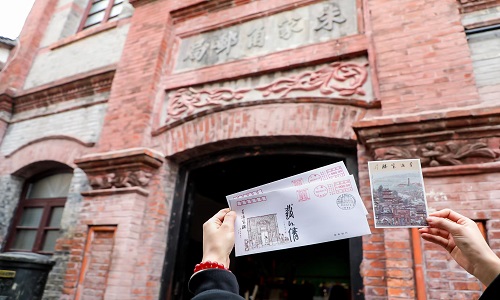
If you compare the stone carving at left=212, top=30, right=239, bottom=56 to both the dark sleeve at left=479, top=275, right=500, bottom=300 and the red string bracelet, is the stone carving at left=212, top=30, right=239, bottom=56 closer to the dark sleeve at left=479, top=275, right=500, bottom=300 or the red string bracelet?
the red string bracelet

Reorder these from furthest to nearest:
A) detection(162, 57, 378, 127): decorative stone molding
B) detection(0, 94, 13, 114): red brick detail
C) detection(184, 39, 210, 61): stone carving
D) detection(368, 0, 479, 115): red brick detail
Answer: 1. detection(0, 94, 13, 114): red brick detail
2. detection(184, 39, 210, 61): stone carving
3. detection(162, 57, 378, 127): decorative stone molding
4. detection(368, 0, 479, 115): red brick detail

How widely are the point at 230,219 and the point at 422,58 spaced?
2.47m

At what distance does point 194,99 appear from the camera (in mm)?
4039

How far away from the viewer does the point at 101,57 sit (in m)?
5.44

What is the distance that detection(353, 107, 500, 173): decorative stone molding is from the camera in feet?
7.77

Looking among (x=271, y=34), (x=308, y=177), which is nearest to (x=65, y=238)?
(x=271, y=34)

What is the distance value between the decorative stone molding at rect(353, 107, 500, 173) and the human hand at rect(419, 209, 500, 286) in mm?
1384

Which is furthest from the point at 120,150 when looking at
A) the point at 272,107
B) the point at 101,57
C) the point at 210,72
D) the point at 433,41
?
the point at 433,41

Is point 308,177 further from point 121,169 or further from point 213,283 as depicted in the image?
point 121,169

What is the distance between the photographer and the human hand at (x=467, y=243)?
1014 mm

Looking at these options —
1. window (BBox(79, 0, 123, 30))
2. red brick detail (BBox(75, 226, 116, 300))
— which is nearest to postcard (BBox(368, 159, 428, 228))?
red brick detail (BBox(75, 226, 116, 300))

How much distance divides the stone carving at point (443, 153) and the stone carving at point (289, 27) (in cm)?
195

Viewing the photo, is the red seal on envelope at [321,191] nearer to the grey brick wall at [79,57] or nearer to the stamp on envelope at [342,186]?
the stamp on envelope at [342,186]

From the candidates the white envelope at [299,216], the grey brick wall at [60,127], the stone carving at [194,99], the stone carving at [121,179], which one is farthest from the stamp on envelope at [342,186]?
the grey brick wall at [60,127]
